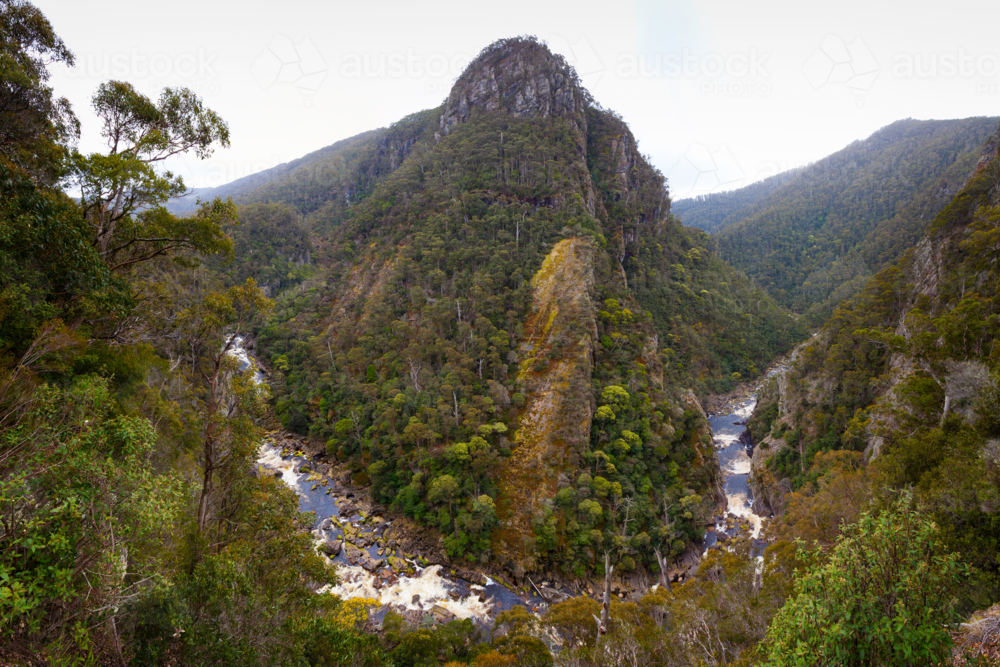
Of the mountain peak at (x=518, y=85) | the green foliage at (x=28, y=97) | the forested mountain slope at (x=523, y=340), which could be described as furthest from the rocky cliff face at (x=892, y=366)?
the mountain peak at (x=518, y=85)

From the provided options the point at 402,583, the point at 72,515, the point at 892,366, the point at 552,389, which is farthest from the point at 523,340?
the point at 72,515

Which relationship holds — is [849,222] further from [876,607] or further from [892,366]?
[876,607]

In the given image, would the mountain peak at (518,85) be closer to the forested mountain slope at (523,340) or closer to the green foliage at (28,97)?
the forested mountain slope at (523,340)

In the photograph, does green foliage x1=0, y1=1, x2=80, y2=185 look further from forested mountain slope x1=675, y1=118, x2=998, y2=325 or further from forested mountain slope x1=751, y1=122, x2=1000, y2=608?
forested mountain slope x1=675, y1=118, x2=998, y2=325

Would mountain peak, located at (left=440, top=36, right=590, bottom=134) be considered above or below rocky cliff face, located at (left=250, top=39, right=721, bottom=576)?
above

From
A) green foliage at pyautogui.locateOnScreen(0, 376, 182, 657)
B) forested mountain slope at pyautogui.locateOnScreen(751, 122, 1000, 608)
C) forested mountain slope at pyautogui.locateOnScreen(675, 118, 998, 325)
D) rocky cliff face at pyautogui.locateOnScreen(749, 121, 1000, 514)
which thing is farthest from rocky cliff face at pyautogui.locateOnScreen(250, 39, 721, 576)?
forested mountain slope at pyautogui.locateOnScreen(675, 118, 998, 325)

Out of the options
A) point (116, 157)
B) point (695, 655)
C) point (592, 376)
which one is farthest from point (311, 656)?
point (592, 376)
